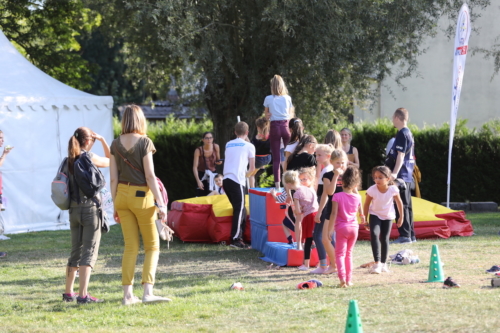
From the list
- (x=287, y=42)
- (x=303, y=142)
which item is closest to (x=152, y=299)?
(x=303, y=142)

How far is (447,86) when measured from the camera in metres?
24.7

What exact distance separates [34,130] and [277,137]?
5.63 m

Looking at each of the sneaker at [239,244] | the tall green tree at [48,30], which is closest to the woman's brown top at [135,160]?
the sneaker at [239,244]

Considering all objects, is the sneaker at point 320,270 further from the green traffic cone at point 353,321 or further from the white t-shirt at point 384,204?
the green traffic cone at point 353,321

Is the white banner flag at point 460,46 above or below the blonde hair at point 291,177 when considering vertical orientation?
above

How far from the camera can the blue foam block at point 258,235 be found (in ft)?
30.2

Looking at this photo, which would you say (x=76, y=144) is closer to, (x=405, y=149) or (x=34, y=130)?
(x=405, y=149)

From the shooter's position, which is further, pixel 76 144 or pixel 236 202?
pixel 236 202

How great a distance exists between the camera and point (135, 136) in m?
5.99

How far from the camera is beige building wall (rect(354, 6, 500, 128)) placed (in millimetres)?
23562

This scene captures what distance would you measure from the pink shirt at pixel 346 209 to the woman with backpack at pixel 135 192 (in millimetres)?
1902

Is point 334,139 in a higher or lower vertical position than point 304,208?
higher

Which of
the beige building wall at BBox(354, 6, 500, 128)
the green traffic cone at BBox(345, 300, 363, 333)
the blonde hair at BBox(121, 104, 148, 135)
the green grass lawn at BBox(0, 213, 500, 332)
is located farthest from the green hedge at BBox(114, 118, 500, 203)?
the green traffic cone at BBox(345, 300, 363, 333)

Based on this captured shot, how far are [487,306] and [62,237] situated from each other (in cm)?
821
